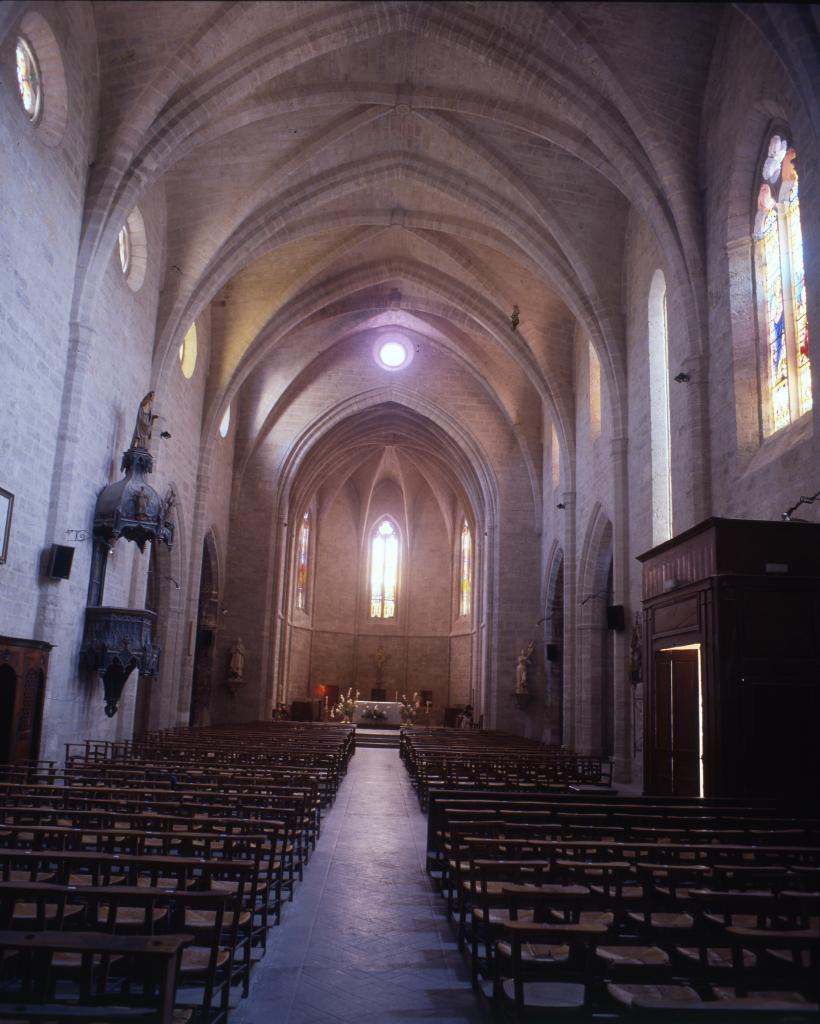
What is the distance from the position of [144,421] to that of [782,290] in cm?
1178

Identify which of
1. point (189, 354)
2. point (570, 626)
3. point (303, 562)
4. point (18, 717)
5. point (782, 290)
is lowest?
point (18, 717)

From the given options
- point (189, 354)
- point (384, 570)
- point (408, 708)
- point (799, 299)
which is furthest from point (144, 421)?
point (384, 570)

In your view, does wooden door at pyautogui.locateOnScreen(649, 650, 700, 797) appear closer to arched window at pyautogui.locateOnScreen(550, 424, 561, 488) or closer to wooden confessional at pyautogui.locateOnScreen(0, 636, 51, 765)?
wooden confessional at pyautogui.locateOnScreen(0, 636, 51, 765)

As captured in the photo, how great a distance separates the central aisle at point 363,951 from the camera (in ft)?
15.8

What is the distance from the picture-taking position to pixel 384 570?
44.5 metres

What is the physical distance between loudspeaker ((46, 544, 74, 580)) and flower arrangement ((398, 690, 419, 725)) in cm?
2253

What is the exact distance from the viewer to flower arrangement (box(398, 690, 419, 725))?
35438mm

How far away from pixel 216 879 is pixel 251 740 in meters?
11.1

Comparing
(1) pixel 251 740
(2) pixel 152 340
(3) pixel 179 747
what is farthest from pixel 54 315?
(1) pixel 251 740

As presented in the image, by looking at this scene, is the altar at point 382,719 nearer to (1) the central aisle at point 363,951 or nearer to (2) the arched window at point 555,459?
(2) the arched window at point 555,459

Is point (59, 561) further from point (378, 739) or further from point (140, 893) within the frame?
point (378, 739)

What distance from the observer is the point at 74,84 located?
1398 cm

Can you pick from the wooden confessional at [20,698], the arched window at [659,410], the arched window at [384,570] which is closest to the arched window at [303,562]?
the arched window at [384,570]

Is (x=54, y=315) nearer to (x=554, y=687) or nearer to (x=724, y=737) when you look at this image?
(x=724, y=737)
